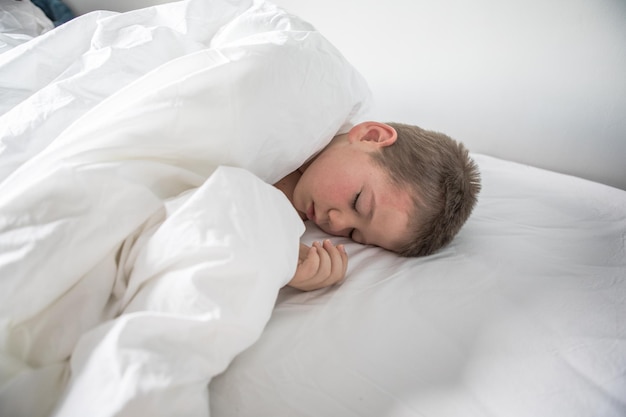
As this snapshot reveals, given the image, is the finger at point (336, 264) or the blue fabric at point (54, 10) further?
the blue fabric at point (54, 10)

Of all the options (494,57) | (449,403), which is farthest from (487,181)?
(449,403)

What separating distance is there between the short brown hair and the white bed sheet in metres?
0.04

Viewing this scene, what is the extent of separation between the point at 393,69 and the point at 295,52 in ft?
2.04

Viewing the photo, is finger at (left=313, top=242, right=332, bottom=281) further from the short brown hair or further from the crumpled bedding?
the short brown hair

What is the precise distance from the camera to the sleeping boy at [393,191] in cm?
70

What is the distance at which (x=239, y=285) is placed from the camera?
43 centimetres

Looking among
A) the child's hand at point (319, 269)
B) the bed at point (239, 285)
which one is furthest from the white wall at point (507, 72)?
the child's hand at point (319, 269)

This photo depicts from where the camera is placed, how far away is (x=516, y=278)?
2.01ft

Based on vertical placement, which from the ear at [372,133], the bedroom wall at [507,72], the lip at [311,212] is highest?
the bedroom wall at [507,72]

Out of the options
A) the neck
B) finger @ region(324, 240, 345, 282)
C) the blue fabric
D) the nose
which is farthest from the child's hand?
the blue fabric

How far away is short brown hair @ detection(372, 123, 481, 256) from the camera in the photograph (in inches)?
27.3

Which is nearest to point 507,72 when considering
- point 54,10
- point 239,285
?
point 239,285

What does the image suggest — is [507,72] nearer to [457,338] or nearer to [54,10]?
[457,338]

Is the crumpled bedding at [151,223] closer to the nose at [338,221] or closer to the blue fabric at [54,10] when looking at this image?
the nose at [338,221]
